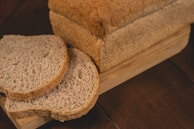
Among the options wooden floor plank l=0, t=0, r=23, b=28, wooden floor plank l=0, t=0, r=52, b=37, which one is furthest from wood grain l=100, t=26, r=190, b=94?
wooden floor plank l=0, t=0, r=23, b=28

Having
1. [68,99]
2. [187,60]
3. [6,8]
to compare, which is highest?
[6,8]

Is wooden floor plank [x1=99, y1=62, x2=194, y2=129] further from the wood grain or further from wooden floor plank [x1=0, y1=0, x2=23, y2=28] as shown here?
wooden floor plank [x1=0, y1=0, x2=23, y2=28]

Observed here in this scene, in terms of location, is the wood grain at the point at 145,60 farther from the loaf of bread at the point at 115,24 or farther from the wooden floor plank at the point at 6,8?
the wooden floor plank at the point at 6,8

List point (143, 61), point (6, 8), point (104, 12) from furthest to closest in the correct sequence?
1. point (6, 8)
2. point (143, 61)
3. point (104, 12)

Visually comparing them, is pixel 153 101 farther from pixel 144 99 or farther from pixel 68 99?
pixel 68 99

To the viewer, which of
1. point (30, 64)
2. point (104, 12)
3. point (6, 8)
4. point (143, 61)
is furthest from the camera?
point (6, 8)

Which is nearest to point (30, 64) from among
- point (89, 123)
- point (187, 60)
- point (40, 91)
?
point (40, 91)
